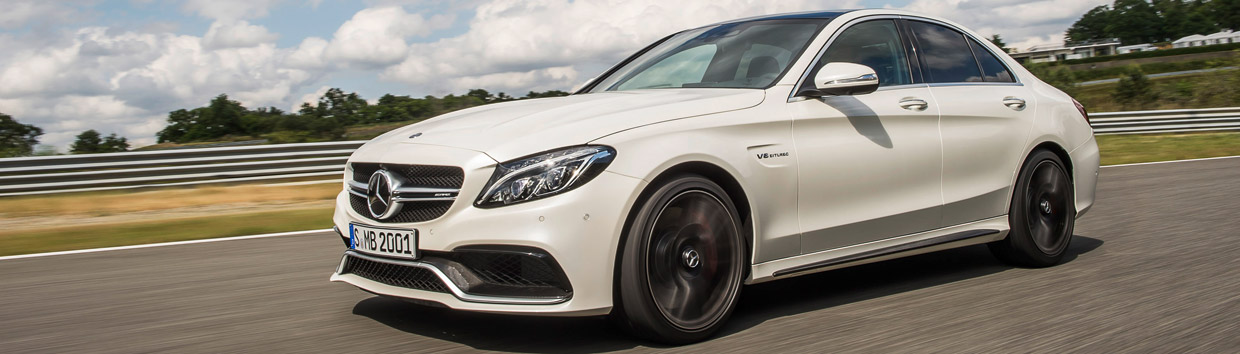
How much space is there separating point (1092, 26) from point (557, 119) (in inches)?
6326

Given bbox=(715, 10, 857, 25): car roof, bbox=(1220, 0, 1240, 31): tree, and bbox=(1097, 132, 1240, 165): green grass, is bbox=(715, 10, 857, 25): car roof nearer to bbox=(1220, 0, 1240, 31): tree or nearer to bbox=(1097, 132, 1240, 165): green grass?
bbox=(1097, 132, 1240, 165): green grass

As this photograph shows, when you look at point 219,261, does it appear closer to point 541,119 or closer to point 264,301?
point 264,301

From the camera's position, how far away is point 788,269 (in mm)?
4227

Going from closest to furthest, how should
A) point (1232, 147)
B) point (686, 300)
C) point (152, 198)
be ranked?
point (686, 300) → point (152, 198) → point (1232, 147)

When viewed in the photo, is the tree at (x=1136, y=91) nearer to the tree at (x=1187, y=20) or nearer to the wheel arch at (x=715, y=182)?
the wheel arch at (x=715, y=182)

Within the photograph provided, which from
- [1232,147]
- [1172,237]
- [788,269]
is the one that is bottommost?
[1232,147]

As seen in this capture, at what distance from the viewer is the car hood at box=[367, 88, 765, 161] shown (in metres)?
3.59

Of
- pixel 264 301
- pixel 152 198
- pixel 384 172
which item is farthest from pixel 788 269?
pixel 152 198

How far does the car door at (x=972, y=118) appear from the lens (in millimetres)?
5012

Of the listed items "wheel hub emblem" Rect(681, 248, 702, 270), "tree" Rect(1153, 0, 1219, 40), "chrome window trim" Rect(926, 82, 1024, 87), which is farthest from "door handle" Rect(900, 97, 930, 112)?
"tree" Rect(1153, 0, 1219, 40)

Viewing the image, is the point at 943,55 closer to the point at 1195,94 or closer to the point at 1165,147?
the point at 1165,147

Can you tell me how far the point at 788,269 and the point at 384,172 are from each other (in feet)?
5.49

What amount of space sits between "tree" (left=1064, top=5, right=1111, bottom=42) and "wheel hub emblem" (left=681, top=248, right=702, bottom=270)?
501 ft

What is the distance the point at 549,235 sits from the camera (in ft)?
11.3
